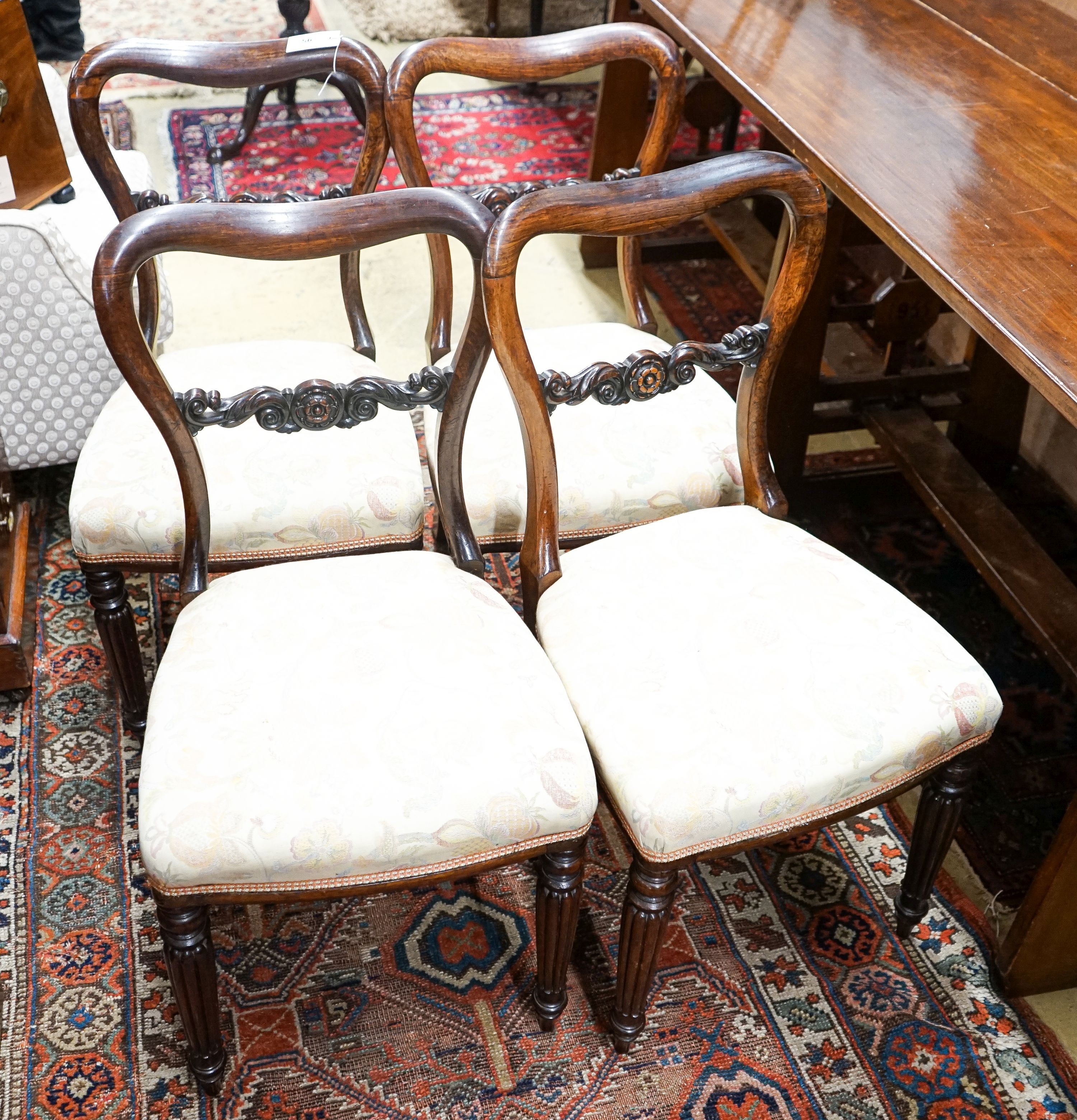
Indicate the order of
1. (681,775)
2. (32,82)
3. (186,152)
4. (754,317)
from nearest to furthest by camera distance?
(681,775) < (32,82) < (754,317) < (186,152)

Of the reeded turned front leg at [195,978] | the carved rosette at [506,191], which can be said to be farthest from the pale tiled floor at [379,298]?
the reeded turned front leg at [195,978]

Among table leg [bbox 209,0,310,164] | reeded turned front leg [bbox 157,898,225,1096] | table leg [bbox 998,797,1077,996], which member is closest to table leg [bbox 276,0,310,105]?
table leg [bbox 209,0,310,164]

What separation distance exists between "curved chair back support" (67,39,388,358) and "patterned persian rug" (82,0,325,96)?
300cm

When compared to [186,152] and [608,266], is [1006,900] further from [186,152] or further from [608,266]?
[186,152]

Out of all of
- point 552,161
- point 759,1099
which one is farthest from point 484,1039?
point 552,161

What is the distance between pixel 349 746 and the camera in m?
1.13

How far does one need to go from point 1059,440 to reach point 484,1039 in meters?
1.61

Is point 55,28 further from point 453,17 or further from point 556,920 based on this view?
point 556,920

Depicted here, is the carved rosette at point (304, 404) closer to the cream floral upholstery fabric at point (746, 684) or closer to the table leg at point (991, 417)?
the cream floral upholstery fabric at point (746, 684)

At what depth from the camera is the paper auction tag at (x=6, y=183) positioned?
2115 mm

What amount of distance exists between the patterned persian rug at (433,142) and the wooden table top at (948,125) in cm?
126

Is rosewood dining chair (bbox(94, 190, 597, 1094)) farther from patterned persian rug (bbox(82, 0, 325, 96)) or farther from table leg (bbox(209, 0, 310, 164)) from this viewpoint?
patterned persian rug (bbox(82, 0, 325, 96))

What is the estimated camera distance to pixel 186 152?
348 cm

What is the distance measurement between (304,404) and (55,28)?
3.53m
